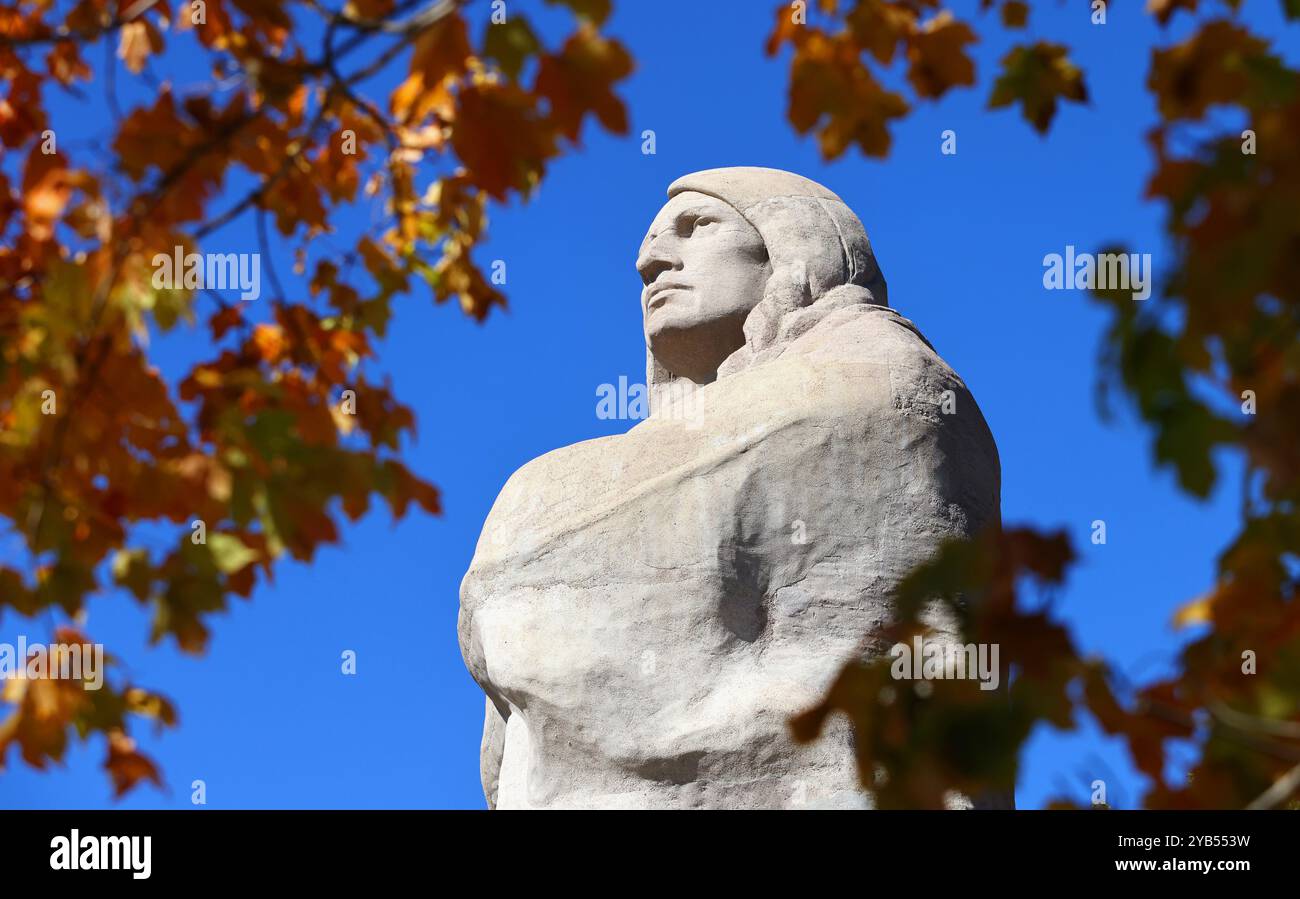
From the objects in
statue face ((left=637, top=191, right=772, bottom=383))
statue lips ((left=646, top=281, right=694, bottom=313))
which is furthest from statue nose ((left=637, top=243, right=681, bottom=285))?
statue lips ((left=646, top=281, right=694, bottom=313))

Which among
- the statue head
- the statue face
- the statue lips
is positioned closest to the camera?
the statue head

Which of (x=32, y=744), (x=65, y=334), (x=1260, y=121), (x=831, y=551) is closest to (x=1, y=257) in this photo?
(x=65, y=334)

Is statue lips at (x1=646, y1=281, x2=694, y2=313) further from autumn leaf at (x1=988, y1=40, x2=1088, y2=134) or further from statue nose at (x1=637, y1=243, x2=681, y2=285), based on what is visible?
autumn leaf at (x1=988, y1=40, x2=1088, y2=134)

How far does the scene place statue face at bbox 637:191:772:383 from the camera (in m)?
9.45

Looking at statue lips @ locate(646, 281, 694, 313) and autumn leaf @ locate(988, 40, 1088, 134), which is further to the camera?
statue lips @ locate(646, 281, 694, 313)

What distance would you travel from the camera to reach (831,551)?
812 centimetres

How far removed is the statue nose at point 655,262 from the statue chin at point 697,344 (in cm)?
34

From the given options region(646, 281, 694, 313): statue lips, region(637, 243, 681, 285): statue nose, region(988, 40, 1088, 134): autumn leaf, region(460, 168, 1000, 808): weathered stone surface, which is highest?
region(637, 243, 681, 285): statue nose

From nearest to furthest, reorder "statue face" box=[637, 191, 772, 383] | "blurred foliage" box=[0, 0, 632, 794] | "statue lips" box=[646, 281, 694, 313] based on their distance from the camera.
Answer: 1. "blurred foliage" box=[0, 0, 632, 794]
2. "statue face" box=[637, 191, 772, 383]
3. "statue lips" box=[646, 281, 694, 313]

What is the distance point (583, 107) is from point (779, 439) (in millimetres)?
3071

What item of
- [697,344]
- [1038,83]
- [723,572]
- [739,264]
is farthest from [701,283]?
[1038,83]

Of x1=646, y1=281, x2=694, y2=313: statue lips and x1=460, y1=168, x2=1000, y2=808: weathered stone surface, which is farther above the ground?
x1=646, y1=281, x2=694, y2=313: statue lips

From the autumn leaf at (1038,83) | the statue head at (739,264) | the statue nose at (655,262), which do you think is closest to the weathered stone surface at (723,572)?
the statue head at (739,264)
